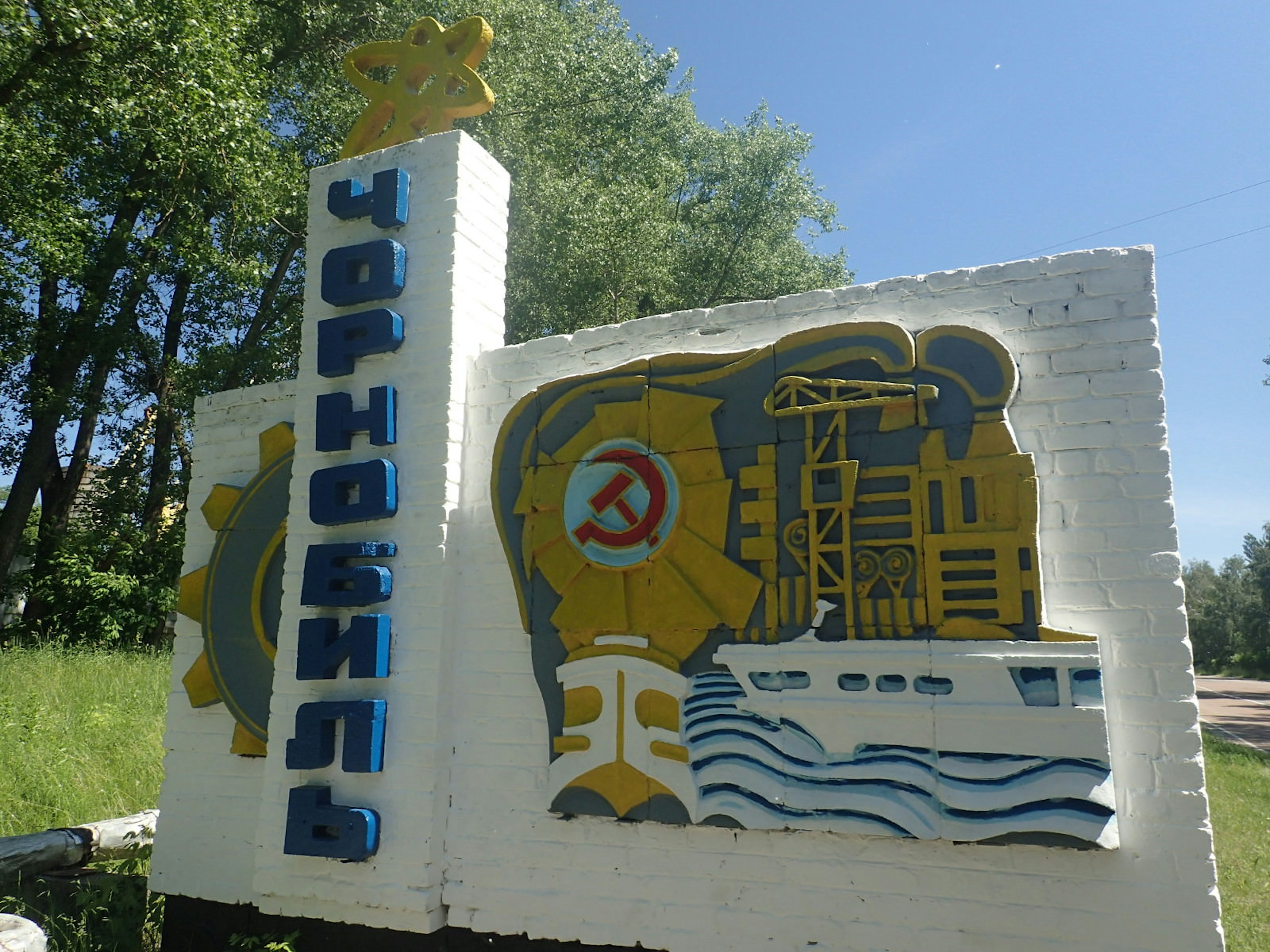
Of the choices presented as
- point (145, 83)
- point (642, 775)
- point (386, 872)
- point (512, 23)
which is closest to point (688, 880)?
point (642, 775)

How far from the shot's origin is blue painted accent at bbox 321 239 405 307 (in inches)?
187

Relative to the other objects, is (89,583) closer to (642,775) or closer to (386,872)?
(386,872)

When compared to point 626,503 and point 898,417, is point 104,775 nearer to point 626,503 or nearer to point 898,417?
point 626,503

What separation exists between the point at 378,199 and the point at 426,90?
897mm

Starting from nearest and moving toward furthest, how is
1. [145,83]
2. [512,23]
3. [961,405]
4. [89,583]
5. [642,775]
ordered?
[961,405], [642,775], [145,83], [89,583], [512,23]

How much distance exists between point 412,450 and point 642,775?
195 cm

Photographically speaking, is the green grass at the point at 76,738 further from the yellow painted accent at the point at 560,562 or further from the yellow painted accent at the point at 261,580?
the yellow painted accent at the point at 560,562

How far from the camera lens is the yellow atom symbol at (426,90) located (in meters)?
5.13

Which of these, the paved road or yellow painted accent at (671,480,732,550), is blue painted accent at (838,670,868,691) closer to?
yellow painted accent at (671,480,732,550)

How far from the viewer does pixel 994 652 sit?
10.8ft

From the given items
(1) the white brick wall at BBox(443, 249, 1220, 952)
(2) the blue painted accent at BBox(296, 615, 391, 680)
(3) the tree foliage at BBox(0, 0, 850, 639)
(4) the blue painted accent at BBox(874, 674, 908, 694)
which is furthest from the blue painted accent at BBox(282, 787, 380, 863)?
(3) the tree foliage at BBox(0, 0, 850, 639)

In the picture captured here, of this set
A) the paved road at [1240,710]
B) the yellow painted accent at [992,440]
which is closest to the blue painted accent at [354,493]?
the yellow painted accent at [992,440]

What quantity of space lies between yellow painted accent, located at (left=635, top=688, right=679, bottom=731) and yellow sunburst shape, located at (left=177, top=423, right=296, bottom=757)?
90.8 inches

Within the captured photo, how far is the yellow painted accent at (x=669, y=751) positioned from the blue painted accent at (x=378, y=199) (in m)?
2.97
